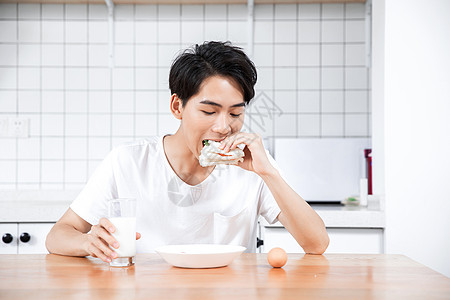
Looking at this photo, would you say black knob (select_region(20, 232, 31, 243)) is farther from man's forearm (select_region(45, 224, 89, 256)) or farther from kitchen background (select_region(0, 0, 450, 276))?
man's forearm (select_region(45, 224, 89, 256))

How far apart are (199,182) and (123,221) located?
1.68 ft

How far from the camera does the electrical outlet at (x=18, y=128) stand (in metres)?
2.94

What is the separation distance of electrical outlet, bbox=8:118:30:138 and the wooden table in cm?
185

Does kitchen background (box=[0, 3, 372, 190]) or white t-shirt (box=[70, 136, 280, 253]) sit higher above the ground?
kitchen background (box=[0, 3, 372, 190])

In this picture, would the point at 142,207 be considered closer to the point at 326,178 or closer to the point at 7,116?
the point at 326,178

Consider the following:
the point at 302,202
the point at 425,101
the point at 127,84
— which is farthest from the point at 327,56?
the point at 302,202

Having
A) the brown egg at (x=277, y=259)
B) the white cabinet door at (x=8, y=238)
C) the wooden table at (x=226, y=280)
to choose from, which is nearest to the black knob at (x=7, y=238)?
the white cabinet door at (x=8, y=238)

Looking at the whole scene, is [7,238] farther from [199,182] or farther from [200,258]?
[200,258]

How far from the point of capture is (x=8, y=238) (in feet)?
7.29

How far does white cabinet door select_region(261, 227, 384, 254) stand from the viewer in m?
2.14

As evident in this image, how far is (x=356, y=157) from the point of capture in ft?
9.13

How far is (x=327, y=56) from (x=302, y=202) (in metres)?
1.78

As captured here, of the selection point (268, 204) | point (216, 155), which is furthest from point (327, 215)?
point (216, 155)

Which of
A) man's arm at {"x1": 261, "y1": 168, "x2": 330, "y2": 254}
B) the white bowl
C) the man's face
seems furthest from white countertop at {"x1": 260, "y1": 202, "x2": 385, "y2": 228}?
the white bowl
